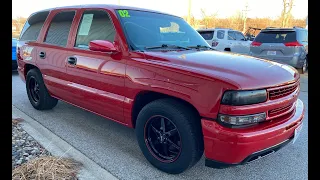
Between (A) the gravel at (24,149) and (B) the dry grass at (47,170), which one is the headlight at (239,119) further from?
(A) the gravel at (24,149)

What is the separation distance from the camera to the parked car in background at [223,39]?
505 inches

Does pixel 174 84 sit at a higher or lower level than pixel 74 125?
higher

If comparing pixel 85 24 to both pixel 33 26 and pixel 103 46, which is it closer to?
pixel 103 46

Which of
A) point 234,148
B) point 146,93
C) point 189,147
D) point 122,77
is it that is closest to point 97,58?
point 122,77

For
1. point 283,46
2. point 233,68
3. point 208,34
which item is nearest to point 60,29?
point 233,68

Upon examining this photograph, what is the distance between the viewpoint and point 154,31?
11.5 ft

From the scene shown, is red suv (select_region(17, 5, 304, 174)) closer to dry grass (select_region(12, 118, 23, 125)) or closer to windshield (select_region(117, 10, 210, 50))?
windshield (select_region(117, 10, 210, 50))

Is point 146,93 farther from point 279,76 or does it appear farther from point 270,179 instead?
point 270,179

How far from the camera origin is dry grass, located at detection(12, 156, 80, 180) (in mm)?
2564

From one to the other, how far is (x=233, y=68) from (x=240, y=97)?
395 millimetres

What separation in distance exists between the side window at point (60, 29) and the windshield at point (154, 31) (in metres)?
1.09

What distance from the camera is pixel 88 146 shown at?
3.48m

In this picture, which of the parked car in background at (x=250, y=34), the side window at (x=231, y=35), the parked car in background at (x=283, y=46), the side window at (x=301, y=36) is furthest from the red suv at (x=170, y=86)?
the parked car in background at (x=250, y=34)

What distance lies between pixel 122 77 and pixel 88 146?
1.07 meters
